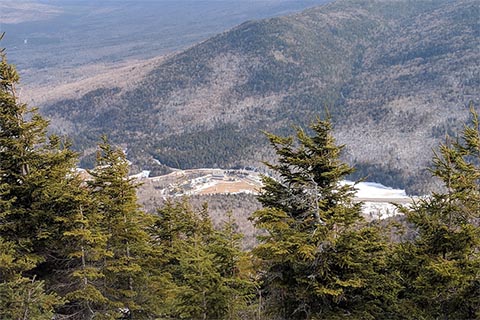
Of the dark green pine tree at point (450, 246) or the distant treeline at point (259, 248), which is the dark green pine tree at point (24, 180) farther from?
the dark green pine tree at point (450, 246)

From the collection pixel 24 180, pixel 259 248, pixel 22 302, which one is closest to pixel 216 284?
pixel 259 248

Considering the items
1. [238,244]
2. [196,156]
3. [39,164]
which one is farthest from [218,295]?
[196,156]

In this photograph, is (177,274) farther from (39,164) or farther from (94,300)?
(39,164)

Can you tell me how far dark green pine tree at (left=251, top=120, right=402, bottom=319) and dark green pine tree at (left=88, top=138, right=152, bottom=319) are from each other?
5.32m

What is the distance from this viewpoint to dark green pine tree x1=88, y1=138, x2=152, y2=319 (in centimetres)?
1930

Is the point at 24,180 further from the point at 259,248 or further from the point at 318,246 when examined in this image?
the point at 318,246

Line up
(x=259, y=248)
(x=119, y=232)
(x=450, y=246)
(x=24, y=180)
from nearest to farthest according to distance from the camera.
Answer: (x=450, y=246)
(x=259, y=248)
(x=24, y=180)
(x=119, y=232)

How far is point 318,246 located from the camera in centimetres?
1555

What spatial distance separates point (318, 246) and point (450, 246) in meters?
3.60

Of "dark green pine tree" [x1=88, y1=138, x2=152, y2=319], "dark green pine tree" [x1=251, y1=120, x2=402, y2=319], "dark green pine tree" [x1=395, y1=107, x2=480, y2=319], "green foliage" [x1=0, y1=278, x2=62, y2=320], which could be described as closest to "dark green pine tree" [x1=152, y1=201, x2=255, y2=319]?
"dark green pine tree" [x1=251, y1=120, x2=402, y2=319]

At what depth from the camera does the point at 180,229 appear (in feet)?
89.8

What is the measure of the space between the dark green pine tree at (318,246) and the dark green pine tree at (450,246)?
1.11 meters

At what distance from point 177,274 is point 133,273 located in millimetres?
3905

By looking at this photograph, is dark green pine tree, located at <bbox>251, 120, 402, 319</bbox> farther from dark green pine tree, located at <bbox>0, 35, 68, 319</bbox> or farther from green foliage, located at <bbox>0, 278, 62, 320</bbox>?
dark green pine tree, located at <bbox>0, 35, 68, 319</bbox>
